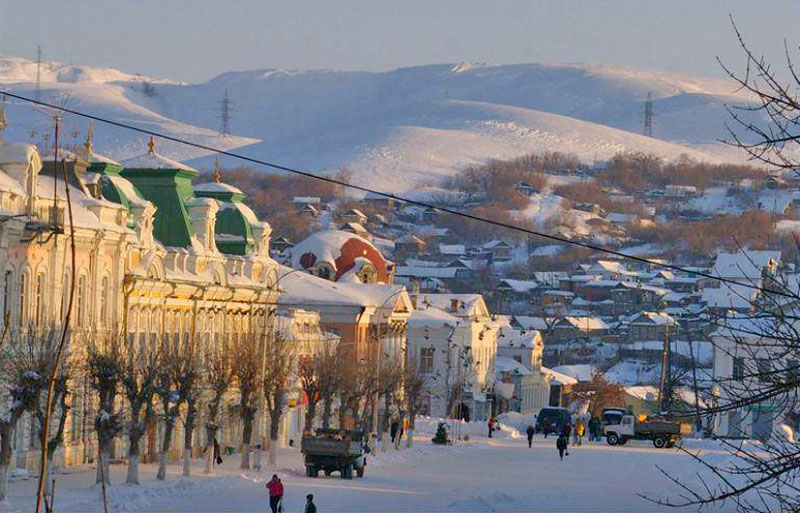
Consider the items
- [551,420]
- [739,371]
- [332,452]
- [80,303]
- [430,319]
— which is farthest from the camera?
[430,319]

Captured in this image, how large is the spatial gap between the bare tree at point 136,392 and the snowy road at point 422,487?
81 centimetres

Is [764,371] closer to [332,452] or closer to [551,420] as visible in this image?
[332,452]

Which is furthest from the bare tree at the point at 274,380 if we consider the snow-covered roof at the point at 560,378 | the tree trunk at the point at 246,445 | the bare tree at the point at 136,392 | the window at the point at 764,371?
the snow-covered roof at the point at 560,378

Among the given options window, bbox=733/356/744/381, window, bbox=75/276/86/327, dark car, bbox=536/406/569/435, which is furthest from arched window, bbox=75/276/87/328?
dark car, bbox=536/406/569/435

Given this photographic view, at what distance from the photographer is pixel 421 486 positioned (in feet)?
177

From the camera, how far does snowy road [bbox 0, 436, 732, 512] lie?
4412cm

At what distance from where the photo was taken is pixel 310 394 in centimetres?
6831

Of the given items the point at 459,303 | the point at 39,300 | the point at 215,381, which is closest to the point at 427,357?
the point at 459,303

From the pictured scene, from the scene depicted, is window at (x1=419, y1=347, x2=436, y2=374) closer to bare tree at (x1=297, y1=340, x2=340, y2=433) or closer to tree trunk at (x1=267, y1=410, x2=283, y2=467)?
bare tree at (x1=297, y1=340, x2=340, y2=433)

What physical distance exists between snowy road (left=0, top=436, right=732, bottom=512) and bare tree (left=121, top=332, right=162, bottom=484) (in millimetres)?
811

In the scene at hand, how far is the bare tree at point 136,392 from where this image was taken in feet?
154

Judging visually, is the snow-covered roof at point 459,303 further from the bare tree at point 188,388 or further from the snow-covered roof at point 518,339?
the bare tree at point 188,388

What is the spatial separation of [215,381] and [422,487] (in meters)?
7.31

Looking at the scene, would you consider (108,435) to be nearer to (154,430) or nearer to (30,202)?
(30,202)
